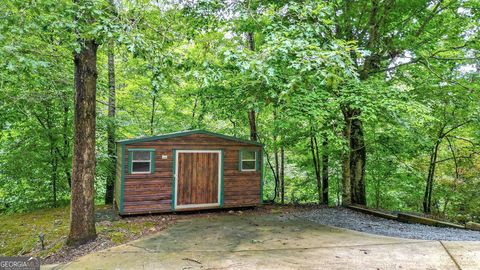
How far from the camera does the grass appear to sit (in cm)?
486

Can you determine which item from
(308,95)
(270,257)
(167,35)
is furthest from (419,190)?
(167,35)

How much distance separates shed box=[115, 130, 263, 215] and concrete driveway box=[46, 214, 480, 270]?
4.49 feet

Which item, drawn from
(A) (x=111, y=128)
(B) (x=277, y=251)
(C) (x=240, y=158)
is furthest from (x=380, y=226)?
(A) (x=111, y=128)

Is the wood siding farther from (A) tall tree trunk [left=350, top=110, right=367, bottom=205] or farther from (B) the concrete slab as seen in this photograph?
(B) the concrete slab

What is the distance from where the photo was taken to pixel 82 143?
459cm

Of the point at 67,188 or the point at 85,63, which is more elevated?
the point at 85,63

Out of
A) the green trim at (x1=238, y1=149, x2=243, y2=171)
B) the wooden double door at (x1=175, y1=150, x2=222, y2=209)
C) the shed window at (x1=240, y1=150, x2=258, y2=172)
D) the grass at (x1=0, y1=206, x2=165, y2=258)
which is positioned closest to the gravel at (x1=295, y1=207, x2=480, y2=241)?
the shed window at (x1=240, y1=150, x2=258, y2=172)

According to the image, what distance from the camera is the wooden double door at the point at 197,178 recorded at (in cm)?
697

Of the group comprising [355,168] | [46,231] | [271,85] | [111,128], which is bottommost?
[46,231]

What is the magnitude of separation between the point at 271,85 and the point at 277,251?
8.70 feet

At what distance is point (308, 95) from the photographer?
606 centimetres

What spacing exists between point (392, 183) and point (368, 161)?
1.28 m

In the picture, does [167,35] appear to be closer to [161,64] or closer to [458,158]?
Answer: [161,64]

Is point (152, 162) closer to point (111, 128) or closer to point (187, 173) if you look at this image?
point (187, 173)
